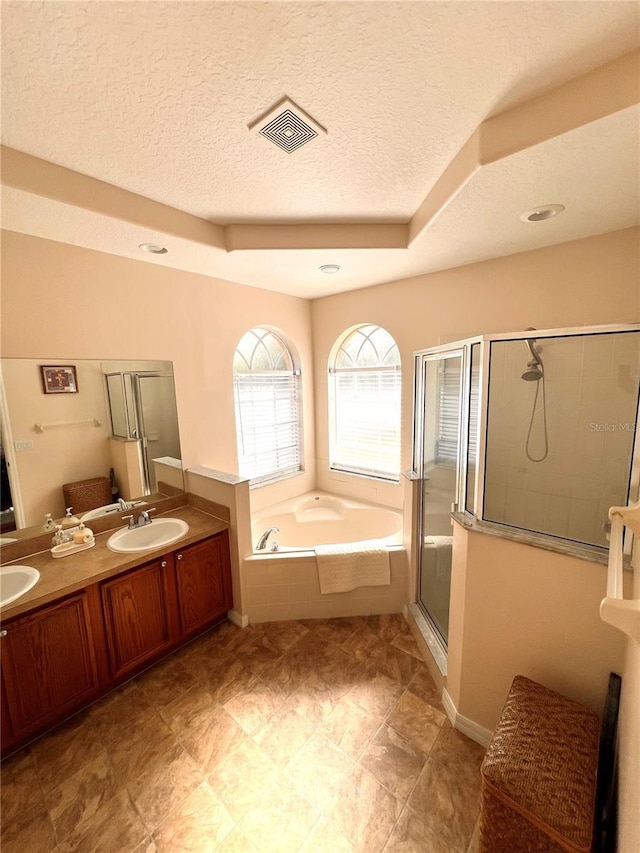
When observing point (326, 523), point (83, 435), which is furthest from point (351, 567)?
point (83, 435)

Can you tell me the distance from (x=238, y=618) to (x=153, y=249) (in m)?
2.58

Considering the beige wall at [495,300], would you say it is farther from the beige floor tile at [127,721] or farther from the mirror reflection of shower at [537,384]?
the beige floor tile at [127,721]

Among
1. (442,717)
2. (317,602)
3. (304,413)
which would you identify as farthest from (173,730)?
(304,413)

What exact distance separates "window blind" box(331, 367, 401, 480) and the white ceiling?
161cm

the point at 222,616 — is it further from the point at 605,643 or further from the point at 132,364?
the point at 605,643

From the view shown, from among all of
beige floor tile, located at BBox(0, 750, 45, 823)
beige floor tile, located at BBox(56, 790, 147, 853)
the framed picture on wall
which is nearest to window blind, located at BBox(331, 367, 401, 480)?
the framed picture on wall

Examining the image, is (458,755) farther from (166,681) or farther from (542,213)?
(542,213)

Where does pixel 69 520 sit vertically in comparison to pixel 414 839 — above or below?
above

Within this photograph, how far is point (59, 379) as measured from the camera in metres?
1.97

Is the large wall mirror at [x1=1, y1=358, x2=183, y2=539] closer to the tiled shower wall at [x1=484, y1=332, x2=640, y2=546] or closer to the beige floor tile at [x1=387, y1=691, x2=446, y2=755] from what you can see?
the beige floor tile at [x1=387, y1=691, x2=446, y2=755]

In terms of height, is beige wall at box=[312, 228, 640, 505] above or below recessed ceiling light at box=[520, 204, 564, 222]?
below

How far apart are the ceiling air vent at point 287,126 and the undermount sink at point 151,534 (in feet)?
6.97

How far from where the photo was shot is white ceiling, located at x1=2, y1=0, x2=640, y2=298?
0.87 m

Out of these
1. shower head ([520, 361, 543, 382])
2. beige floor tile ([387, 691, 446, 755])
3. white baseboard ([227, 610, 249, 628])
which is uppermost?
shower head ([520, 361, 543, 382])
